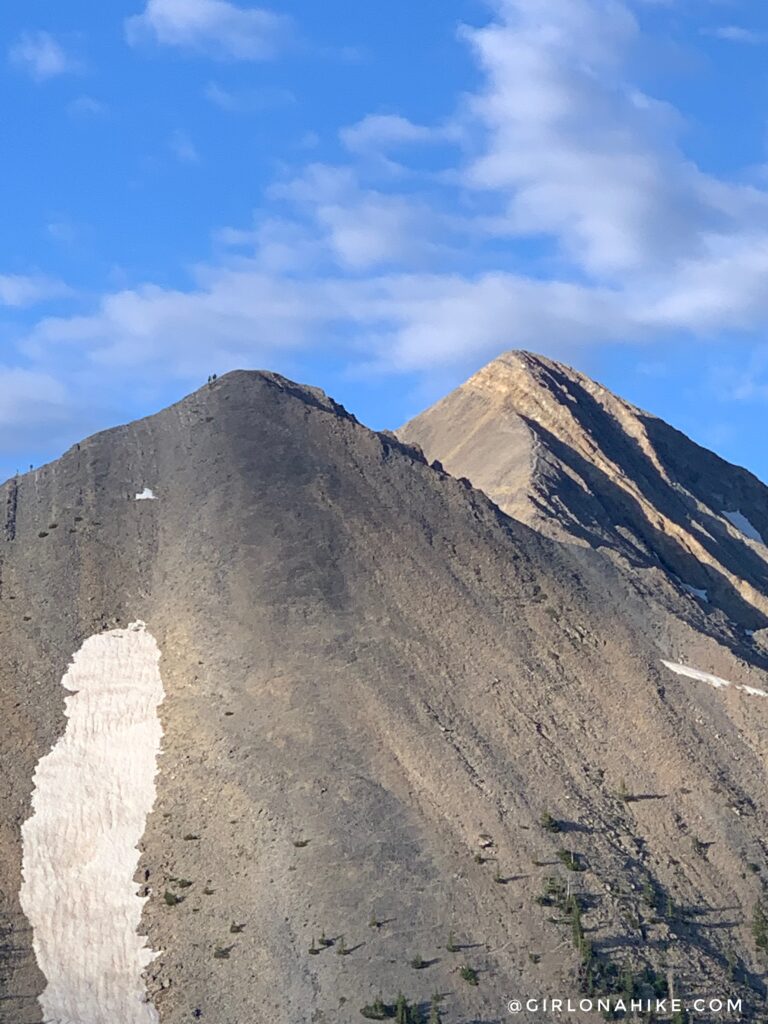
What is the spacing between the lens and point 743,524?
13850 centimetres

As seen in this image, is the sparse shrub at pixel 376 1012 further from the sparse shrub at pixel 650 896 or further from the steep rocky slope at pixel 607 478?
the steep rocky slope at pixel 607 478

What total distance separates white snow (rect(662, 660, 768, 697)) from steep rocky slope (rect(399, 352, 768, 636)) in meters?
9.67

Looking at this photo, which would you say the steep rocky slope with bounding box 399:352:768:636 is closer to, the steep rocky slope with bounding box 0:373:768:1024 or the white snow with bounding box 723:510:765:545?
the white snow with bounding box 723:510:765:545

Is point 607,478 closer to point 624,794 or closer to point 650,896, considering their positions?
point 624,794

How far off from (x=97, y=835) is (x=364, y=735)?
41.1 feet

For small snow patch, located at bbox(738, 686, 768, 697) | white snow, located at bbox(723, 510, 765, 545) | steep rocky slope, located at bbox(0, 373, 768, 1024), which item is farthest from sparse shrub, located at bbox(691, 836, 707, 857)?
white snow, located at bbox(723, 510, 765, 545)

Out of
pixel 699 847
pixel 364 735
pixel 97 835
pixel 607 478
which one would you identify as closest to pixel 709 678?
pixel 699 847

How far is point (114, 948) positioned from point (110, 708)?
47.9 feet

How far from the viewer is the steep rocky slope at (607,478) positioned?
103188 millimetres

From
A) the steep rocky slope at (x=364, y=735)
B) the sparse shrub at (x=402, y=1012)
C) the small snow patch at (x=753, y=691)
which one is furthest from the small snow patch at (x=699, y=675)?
the sparse shrub at (x=402, y=1012)

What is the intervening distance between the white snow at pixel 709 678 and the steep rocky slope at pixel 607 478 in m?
9.67

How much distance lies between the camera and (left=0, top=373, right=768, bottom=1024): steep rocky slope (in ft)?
175

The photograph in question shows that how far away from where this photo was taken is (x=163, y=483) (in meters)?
84.4

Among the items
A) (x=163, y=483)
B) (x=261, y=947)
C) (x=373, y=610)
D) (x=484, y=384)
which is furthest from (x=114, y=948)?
(x=484, y=384)
